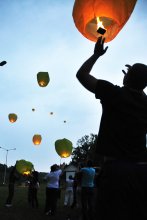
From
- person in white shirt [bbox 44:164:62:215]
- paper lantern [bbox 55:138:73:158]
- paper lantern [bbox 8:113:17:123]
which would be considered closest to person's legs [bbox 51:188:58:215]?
person in white shirt [bbox 44:164:62:215]

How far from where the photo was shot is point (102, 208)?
271cm

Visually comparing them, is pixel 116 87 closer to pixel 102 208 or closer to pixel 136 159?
pixel 136 159

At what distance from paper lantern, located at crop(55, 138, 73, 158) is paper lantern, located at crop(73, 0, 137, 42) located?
876 cm

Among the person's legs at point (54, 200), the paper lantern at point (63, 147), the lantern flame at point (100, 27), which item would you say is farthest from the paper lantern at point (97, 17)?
the person's legs at point (54, 200)

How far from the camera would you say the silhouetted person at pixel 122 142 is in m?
2.70

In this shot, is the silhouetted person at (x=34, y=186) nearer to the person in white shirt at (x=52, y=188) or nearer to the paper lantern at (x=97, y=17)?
the person in white shirt at (x=52, y=188)

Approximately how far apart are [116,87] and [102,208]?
910 mm

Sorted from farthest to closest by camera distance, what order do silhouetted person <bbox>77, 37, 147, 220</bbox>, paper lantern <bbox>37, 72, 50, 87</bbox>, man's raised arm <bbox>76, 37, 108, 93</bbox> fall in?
paper lantern <bbox>37, 72, 50, 87</bbox> < man's raised arm <bbox>76, 37, 108, 93</bbox> < silhouetted person <bbox>77, 37, 147, 220</bbox>

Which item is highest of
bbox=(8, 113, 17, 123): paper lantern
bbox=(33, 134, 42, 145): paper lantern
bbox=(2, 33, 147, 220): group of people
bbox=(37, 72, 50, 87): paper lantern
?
bbox=(37, 72, 50, 87): paper lantern

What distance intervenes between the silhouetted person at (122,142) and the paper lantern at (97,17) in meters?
0.54

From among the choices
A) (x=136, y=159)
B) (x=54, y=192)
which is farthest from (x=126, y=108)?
(x=54, y=192)

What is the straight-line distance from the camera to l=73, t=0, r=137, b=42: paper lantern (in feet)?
11.9

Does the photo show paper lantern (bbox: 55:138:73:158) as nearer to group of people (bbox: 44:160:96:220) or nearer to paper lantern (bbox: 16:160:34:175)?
group of people (bbox: 44:160:96:220)

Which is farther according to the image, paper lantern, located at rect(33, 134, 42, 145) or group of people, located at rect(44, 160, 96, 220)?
paper lantern, located at rect(33, 134, 42, 145)
